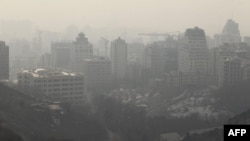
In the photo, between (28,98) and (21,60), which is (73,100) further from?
(21,60)

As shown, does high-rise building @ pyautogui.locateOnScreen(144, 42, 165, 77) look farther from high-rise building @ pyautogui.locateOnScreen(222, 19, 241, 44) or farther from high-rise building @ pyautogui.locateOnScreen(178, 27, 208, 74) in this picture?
high-rise building @ pyautogui.locateOnScreen(222, 19, 241, 44)

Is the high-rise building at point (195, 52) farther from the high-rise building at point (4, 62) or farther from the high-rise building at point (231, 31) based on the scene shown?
Result: the high-rise building at point (231, 31)

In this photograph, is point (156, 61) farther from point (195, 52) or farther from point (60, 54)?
point (60, 54)

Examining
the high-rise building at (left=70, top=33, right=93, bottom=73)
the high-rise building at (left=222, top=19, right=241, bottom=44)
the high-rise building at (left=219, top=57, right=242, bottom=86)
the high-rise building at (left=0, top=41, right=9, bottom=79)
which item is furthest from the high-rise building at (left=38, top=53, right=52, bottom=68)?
the high-rise building at (left=222, top=19, right=241, bottom=44)

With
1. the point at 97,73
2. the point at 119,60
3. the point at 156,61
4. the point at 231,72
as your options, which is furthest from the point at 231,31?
the point at 231,72

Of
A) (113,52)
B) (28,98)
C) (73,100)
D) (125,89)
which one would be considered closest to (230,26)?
(113,52)

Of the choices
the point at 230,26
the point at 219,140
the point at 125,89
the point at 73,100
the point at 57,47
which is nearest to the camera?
the point at 219,140
